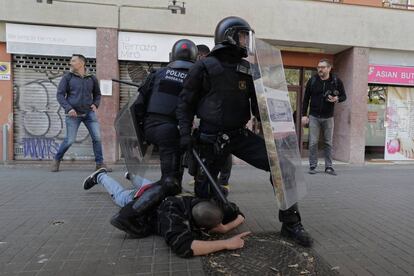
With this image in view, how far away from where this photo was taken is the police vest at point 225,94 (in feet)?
10.7

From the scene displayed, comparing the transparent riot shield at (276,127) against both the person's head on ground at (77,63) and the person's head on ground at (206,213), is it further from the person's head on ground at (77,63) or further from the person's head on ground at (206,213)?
the person's head on ground at (77,63)

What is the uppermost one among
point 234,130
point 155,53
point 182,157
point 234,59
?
point 155,53

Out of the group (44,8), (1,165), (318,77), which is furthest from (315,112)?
(1,165)

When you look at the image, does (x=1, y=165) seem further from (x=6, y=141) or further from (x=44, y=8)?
(x=44, y=8)

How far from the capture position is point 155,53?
27.0 ft

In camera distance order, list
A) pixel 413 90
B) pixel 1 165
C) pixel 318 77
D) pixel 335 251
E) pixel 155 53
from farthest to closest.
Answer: pixel 413 90 → pixel 155 53 → pixel 1 165 → pixel 318 77 → pixel 335 251

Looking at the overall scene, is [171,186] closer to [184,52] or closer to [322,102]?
[184,52]

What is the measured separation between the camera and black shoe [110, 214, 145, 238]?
3.29m

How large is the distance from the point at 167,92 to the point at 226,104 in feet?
2.36

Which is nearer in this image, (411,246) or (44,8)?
(411,246)

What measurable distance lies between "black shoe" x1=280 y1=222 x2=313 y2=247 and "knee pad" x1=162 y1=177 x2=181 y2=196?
1.08 m

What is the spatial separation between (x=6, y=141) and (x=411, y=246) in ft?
25.6

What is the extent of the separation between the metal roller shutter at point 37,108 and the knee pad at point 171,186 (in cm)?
567

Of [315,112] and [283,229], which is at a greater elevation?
[315,112]
